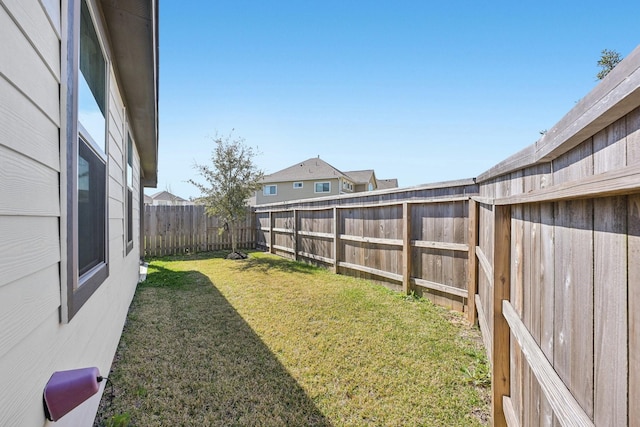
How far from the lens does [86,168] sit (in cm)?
195

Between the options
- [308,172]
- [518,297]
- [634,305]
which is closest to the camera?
[634,305]

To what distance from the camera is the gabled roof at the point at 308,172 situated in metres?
22.5

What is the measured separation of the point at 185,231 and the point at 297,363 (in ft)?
30.5

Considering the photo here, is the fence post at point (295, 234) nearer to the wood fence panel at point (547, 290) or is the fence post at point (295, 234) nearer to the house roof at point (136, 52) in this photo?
the house roof at point (136, 52)

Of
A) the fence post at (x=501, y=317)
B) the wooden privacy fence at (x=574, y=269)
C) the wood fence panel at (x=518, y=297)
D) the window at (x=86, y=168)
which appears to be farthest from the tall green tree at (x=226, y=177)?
the wood fence panel at (x=518, y=297)

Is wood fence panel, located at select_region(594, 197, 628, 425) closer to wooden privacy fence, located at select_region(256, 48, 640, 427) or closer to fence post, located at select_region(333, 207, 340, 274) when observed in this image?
wooden privacy fence, located at select_region(256, 48, 640, 427)

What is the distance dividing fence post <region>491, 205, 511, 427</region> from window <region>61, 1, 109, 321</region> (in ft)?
8.24

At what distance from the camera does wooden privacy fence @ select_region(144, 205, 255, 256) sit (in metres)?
10.2

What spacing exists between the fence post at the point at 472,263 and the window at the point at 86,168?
13.4 feet

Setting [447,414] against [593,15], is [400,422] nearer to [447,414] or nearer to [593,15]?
[447,414]

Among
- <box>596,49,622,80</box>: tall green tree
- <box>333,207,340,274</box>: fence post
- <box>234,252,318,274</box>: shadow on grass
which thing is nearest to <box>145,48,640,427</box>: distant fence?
<box>333,207,340,274</box>: fence post

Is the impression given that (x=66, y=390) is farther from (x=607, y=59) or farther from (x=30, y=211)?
(x=607, y=59)

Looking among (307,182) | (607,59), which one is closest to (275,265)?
(307,182)

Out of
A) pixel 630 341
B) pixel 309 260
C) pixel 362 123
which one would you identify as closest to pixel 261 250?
pixel 309 260
